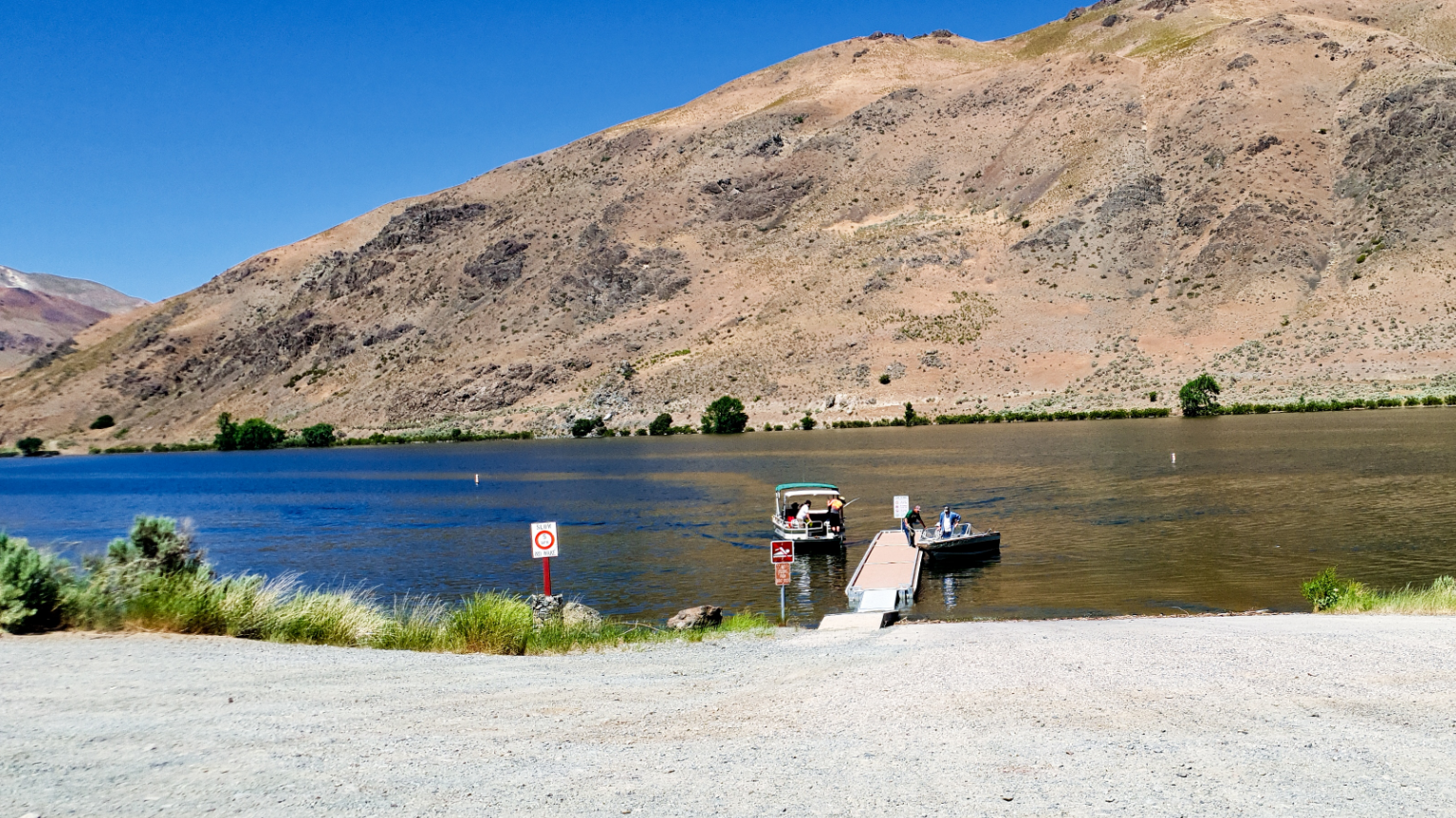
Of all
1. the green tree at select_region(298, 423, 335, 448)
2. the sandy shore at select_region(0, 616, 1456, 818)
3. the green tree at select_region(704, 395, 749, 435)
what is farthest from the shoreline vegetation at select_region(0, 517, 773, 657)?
the green tree at select_region(298, 423, 335, 448)

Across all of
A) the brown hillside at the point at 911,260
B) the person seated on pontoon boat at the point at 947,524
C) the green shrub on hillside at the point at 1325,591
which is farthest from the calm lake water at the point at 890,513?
the brown hillside at the point at 911,260

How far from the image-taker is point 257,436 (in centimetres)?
11875

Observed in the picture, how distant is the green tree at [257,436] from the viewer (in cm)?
11875

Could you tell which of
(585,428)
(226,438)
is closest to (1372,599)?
(585,428)

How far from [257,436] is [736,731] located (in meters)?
125

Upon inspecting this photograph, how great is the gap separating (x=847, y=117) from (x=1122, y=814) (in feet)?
485

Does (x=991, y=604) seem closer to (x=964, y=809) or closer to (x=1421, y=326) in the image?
(x=964, y=809)

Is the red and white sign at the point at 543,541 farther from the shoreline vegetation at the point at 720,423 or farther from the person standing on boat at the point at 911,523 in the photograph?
the shoreline vegetation at the point at 720,423

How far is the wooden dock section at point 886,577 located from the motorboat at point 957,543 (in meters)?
0.45

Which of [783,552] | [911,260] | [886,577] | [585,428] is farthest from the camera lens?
[911,260]

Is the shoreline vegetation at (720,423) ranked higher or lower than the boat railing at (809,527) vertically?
higher

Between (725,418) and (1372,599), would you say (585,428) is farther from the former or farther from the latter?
(1372,599)

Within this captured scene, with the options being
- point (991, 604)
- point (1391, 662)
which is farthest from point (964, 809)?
point (991, 604)

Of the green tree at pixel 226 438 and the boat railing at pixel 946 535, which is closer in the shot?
the boat railing at pixel 946 535
